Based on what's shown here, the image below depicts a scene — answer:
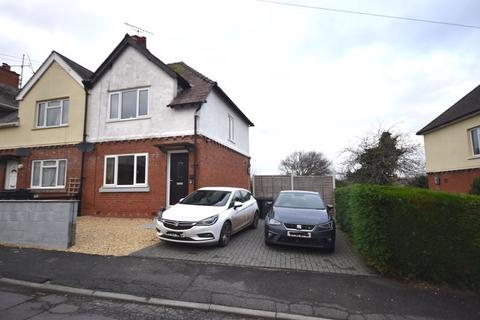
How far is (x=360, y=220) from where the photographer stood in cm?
604

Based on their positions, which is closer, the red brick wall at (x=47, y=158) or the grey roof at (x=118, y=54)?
the grey roof at (x=118, y=54)

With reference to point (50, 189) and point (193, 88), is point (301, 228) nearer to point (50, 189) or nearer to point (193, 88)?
point (193, 88)

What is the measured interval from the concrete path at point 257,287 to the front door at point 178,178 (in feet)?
18.2

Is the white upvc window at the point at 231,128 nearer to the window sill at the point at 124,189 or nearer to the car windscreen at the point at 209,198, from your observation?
the window sill at the point at 124,189

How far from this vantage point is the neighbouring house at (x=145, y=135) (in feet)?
38.8

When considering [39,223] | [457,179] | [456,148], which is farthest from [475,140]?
[39,223]

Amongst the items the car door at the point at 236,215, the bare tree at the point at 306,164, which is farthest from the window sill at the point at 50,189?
the bare tree at the point at 306,164

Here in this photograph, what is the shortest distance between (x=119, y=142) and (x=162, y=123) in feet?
7.75

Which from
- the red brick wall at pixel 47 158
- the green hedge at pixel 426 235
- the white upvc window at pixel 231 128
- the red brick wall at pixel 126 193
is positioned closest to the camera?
the green hedge at pixel 426 235

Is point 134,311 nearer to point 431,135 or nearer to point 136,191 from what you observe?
point 136,191

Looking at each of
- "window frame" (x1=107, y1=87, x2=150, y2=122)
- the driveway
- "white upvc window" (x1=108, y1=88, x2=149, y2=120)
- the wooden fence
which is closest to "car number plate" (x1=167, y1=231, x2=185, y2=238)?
the driveway

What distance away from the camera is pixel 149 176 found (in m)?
12.1

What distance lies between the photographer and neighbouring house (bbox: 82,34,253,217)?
11828 millimetres

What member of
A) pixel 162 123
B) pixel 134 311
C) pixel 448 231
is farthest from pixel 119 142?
pixel 448 231
